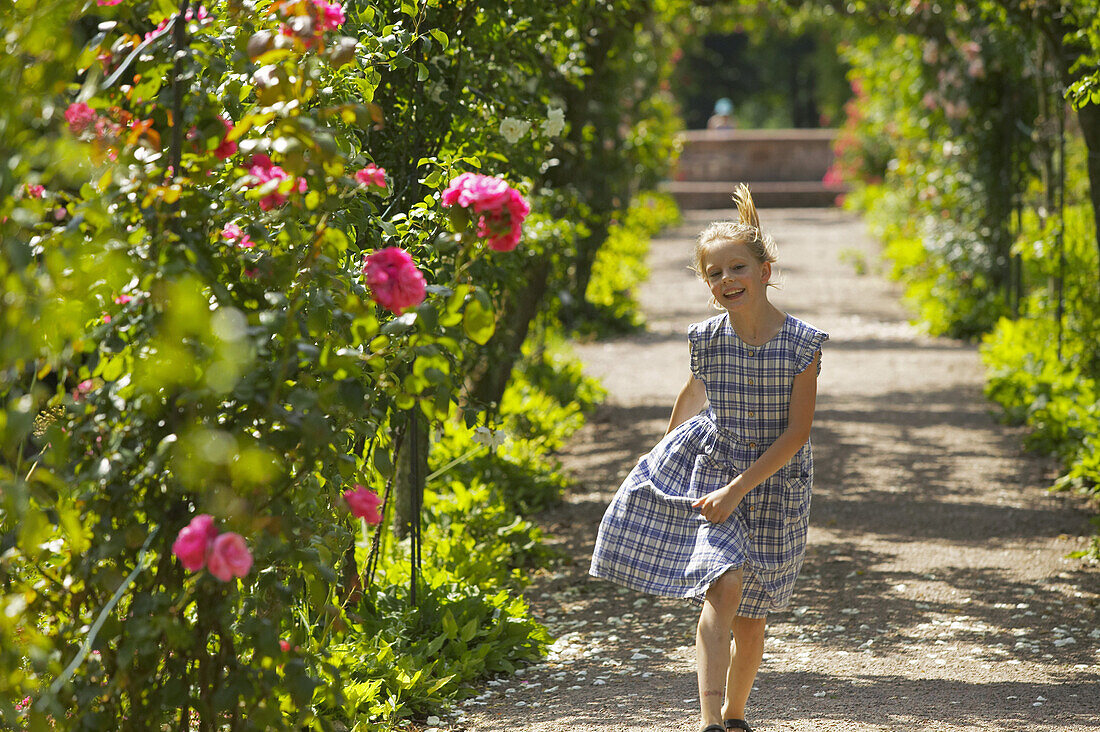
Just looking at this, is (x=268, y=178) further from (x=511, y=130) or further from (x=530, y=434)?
(x=530, y=434)

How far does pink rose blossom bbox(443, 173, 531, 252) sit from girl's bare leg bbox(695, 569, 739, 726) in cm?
105

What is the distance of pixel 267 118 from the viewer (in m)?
1.89

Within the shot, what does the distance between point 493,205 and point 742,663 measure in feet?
4.59

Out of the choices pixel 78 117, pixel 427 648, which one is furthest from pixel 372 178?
pixel 427 648

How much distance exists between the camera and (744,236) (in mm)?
2840

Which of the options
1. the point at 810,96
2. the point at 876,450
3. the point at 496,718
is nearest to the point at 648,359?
the point at 876,450

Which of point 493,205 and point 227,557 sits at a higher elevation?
point 493,205

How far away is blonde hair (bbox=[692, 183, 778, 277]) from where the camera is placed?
2.84 metres

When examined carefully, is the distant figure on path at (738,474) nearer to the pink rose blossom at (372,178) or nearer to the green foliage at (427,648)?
the green foliage at (427,648)

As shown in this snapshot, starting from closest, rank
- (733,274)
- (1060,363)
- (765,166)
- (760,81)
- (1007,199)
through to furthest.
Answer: (733,274) → (1060,363) → (1007,199) → (765,166) → (760,81)

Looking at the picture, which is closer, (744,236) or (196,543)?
(196,543)

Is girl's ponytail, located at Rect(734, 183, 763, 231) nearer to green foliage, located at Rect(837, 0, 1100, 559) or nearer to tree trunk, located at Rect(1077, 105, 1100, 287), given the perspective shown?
green foliage, located at Rect(837, 0, 1100, 559)

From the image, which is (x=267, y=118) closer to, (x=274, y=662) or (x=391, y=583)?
(x=274, y=662)

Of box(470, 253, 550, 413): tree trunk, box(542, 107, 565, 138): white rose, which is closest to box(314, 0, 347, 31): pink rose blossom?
box(542, 107, 565, 138): white rose
